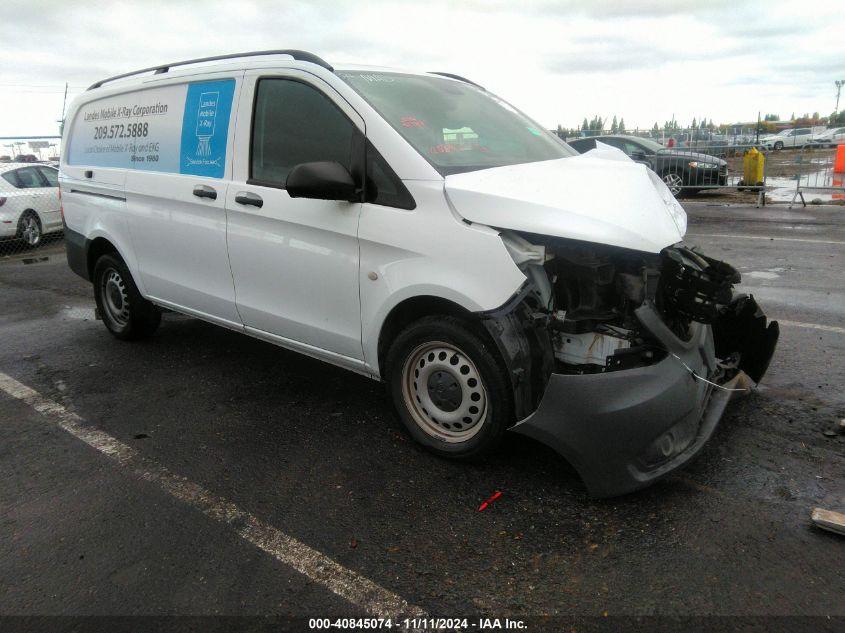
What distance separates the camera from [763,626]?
91.6 inches

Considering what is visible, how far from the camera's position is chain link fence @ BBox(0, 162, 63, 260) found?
11.9 meters

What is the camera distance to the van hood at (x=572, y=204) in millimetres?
2957

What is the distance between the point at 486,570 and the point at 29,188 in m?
12.7

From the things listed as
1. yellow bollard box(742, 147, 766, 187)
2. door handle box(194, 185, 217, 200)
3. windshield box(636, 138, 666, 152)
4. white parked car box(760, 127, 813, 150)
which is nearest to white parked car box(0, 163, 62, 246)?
door handle box(194, 185, 217, 200)

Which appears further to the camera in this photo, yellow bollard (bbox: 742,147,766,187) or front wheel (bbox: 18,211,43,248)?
yellow bollard (bbox: 742,147,766,187)

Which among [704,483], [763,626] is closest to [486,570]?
[763,626]

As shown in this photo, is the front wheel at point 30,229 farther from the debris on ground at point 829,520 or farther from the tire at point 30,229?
the debris on ground at point 829,520

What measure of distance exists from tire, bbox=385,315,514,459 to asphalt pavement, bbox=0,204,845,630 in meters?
0.17

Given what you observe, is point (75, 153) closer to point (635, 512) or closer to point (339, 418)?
point (339, 418)

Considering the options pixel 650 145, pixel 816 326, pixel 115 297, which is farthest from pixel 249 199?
pixel 650 145

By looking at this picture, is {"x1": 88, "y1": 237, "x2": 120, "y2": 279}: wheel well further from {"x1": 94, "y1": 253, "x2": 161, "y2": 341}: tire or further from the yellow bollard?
the yellow bollard

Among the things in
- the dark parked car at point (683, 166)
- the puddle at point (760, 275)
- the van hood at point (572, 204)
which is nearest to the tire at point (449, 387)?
the van hood at point (572, 204)

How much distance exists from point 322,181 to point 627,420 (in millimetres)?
1814

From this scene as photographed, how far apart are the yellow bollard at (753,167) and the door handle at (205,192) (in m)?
14.7
